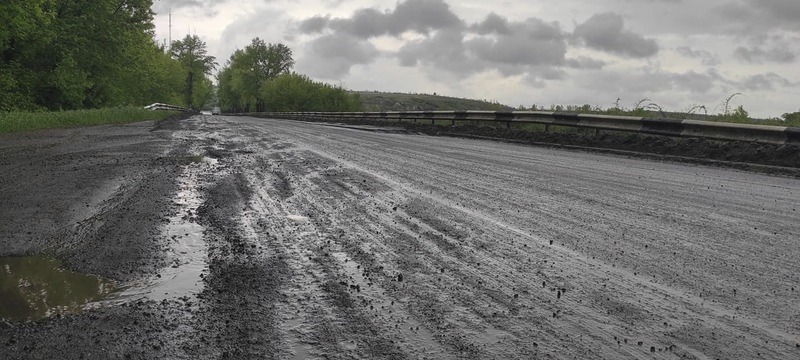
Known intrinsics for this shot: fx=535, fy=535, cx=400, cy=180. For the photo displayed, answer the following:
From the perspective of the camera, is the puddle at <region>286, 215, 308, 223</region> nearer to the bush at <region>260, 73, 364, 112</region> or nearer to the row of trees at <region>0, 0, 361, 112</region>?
the row of trees at <region>0, 0, 361, 112</region>

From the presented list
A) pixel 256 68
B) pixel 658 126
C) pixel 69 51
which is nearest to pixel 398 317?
pixel 658 126

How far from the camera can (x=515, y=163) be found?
387 inches

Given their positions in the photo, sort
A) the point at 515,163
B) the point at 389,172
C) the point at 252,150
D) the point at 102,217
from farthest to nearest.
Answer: the point at 252,150
the point at 515,163
the point at 389,172
the point at 102,217

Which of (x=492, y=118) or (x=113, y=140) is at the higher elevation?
(x=492, y=118)

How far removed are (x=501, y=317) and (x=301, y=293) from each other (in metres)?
1.08

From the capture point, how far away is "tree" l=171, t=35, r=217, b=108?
362 ft

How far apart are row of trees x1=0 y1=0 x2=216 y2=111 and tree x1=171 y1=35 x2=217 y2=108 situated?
219 feet

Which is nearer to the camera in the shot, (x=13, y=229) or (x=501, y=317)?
(x=501, y=317)

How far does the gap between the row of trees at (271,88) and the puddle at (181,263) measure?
227 ft

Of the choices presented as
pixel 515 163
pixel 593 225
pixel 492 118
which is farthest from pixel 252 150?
pixel 492 118

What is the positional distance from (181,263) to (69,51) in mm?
35884

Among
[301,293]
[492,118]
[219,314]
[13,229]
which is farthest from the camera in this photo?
[492,118]

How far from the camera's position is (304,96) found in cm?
8762

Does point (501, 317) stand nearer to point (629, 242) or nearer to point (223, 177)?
point (629, 242)
